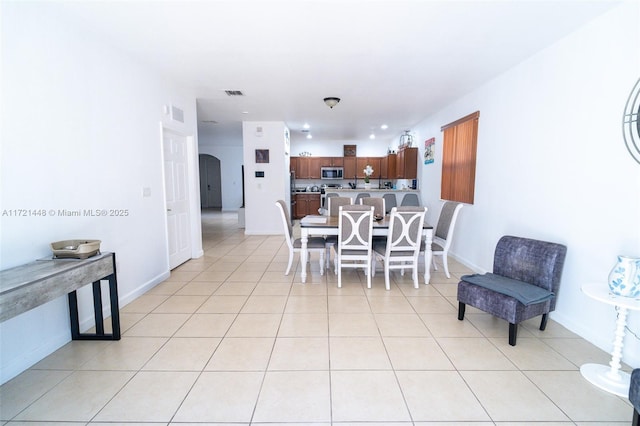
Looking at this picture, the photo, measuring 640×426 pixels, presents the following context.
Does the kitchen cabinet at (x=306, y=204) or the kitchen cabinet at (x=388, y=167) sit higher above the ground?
the kitchen cabinet at (x=388, y=167)

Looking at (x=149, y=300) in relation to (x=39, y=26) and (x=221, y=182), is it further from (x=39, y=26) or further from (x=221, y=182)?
(x=221, y=182)

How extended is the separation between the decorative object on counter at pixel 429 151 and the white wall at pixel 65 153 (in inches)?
186

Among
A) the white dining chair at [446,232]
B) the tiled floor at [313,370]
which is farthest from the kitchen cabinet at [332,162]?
the tiled floor at [313,370]

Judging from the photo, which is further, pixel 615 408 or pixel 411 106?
pixel 411 106

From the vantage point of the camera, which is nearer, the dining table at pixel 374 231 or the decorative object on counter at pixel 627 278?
the decorative object on counter at pixel 627 278

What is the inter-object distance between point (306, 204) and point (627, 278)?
7.78 metres

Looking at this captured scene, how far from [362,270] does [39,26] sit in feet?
13.0

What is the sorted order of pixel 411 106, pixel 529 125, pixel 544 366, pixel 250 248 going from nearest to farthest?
pixel 544 366
pixel 529 125
pixel 411 106
pixel 250 248

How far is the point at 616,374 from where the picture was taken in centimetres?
182

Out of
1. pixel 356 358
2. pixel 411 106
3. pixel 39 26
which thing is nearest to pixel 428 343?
pixel 356 358

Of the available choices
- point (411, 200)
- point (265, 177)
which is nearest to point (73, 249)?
point (265, 177)

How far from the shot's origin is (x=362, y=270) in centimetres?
418

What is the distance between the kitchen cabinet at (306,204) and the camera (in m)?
9.09

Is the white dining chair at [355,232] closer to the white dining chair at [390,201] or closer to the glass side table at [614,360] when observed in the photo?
the glass side table at [614,360]
